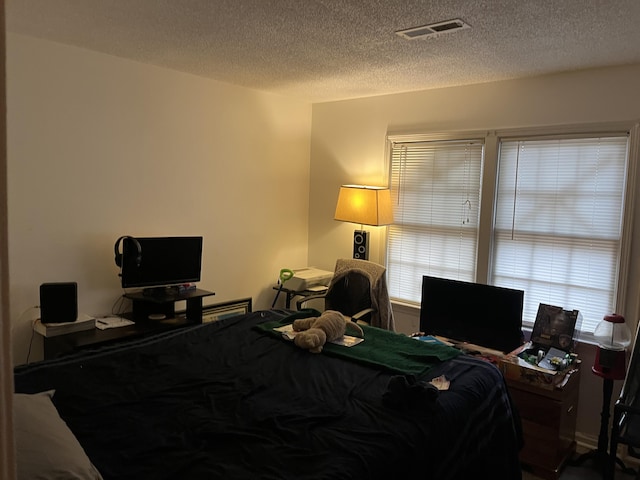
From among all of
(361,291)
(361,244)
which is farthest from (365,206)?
(361,291)

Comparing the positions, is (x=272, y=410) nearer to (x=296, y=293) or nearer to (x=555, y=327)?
(x=555, y=327)

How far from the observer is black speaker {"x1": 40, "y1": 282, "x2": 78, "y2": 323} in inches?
120

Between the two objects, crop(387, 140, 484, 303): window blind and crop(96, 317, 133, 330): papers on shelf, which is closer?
crop(96, 317, 133, 330): papers on shelf

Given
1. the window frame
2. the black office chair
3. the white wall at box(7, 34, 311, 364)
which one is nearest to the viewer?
the white wall at box(7, 34, 311, 364)

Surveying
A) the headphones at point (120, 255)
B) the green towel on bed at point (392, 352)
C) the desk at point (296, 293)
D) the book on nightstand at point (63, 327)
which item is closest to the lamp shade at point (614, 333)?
the green towel on bed at point (392, 352)

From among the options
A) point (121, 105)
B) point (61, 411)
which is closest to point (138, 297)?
point (121, 105)

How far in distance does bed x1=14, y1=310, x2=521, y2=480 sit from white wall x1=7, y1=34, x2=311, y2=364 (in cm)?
103

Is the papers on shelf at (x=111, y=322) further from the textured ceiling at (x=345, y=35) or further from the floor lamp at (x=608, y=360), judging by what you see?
→ the floor lamp at (x=608, y=360)

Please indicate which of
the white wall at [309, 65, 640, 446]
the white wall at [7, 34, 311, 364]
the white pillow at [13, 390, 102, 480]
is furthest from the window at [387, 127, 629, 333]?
the white pillow at [13, 390, 102, 480]

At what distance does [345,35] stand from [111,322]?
94.8 inches

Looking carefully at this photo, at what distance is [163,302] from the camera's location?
3.45m

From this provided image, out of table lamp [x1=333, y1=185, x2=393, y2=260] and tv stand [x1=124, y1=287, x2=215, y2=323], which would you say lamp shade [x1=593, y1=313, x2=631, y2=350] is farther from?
tv stand [x1=124, y1=287, x2=215, y2=323]

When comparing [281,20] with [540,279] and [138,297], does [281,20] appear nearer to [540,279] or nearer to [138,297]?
[138,297]

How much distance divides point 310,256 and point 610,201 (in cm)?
278
